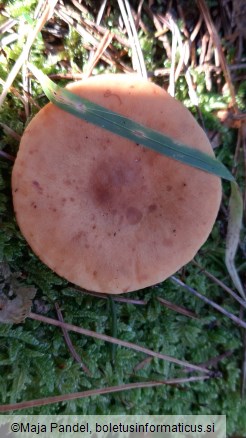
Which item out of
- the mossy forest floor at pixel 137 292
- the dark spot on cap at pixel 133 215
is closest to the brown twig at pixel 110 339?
the mossy forest floor at pixel 137 292

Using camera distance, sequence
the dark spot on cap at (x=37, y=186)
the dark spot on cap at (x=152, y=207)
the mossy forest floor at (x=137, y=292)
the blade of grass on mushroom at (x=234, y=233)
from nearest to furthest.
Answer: the dark spot on cap at (x=37, y=186), the dark spot on cap at (x=152, y=207), the mossy forest floor at (x=137, y=292), the blade of grass on mushroom at (x=234, y=233)

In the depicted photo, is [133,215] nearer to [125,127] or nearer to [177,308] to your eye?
[125,127]

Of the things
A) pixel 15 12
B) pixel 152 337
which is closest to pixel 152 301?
pixel 152 337

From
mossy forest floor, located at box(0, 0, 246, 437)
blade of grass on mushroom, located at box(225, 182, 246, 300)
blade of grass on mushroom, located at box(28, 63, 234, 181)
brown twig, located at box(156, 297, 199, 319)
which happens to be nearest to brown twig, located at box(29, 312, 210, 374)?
mossy forest floor, located at box(0, 0, 246, 437)

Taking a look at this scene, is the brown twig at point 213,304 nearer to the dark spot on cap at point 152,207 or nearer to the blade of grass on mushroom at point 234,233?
the blade of grass on mushroom at point 234,233

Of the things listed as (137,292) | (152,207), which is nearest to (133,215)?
(152,207)

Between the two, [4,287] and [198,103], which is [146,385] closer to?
[4,287]
